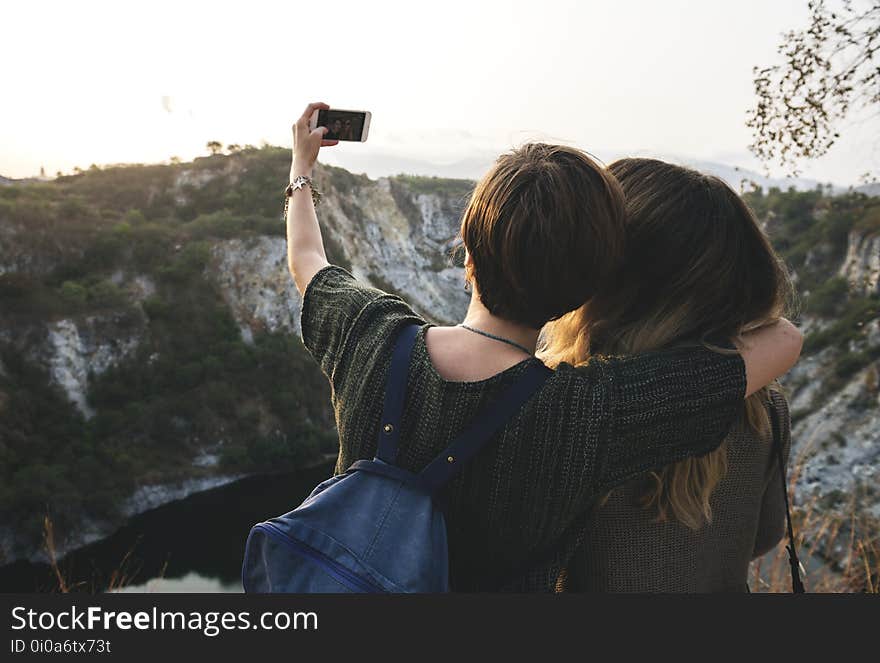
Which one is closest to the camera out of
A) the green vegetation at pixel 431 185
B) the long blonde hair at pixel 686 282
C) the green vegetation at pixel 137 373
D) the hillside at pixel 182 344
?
the long blonde hair at pixel 686 282

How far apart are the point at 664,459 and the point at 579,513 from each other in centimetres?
16

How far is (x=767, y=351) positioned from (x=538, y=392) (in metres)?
0.46

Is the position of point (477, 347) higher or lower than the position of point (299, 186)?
lower

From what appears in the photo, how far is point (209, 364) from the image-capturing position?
93.2 ft

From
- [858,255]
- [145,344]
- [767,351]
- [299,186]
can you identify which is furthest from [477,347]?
[858,255]

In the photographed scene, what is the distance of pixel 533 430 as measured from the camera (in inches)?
38.7

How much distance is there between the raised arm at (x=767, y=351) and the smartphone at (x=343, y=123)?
96 cm

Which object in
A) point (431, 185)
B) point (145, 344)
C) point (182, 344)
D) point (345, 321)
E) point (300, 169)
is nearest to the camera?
point (345, 321)

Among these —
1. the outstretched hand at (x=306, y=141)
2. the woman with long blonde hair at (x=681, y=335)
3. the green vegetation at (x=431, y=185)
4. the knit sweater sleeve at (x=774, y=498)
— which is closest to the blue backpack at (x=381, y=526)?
the woman with long blonde hair at (x=681, y=335)

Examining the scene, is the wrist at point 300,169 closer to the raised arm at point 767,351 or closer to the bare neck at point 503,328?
the bare neck at point 503,328

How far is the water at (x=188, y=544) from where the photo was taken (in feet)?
62.1

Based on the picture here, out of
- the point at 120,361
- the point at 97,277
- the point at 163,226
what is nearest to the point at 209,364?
the point at 120,361

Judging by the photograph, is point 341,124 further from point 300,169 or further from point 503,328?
point 503,328

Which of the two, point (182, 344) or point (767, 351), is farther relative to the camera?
point (182, 344)
